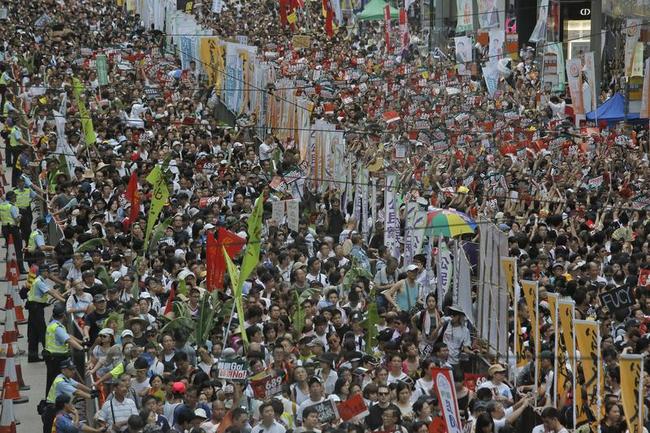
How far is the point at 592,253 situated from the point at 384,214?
327 cm

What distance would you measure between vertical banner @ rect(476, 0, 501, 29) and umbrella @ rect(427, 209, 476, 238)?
64.0ft

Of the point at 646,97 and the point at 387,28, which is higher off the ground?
the point at 387,28

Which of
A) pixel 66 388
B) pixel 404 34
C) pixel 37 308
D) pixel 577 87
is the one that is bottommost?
pixel 66 388

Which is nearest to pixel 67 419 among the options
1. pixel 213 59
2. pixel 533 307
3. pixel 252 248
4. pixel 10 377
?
pixel 10 377

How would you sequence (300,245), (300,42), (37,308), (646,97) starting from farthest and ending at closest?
1. (300,42)
2. (646,97)
3. (300,245)
4. (37,308)

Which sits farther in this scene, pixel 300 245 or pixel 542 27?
pixel 542 27

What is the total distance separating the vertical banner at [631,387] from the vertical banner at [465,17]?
2793 cm

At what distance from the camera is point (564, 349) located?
629 inches

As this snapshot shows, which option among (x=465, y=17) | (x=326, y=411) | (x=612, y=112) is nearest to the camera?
(x=326, y=411)

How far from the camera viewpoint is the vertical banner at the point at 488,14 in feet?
132

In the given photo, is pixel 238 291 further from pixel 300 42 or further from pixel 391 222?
pixel 300 42

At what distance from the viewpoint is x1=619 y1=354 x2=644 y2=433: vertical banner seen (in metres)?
14.1

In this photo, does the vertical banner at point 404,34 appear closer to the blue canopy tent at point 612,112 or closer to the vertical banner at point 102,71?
the vertical banner at point 102,71

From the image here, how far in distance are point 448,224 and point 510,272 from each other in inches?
119
